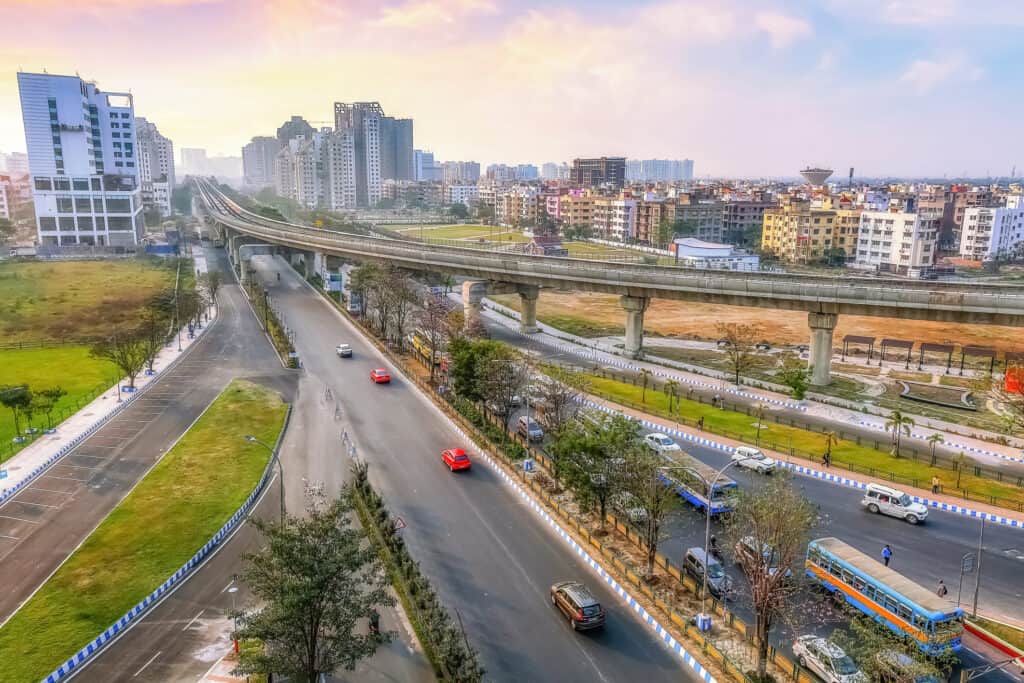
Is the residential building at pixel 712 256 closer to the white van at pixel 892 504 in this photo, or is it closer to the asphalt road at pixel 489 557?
the asphalt road at pixel 489 557

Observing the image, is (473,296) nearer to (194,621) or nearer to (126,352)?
(126,352)

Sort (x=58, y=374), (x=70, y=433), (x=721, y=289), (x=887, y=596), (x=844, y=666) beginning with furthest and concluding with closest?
(x=721, y=289) → (x=58, y=374) → (x=70, y=433) → (x=887, y=596) → (x=844, y=666)

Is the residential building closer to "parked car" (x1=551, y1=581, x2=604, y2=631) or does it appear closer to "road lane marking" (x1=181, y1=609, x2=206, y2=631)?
"parked car" (x1=551, y1=581, x2=604, y2=631)

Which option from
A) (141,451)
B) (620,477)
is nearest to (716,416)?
(620,477)

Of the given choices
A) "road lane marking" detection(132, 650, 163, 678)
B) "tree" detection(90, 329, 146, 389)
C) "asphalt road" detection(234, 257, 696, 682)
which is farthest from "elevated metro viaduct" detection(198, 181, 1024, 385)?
"road lane marking" detection(132, 650, 163, 678)

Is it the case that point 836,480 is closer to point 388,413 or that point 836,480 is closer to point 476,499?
point 476,499

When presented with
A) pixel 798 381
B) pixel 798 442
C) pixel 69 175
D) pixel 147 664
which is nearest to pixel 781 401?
pixel 798 381
